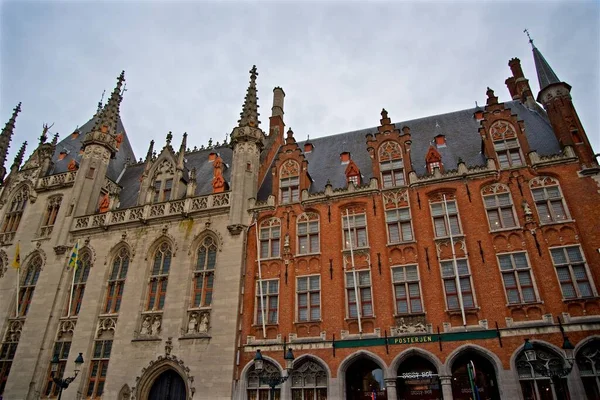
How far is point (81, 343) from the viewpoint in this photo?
21.3m

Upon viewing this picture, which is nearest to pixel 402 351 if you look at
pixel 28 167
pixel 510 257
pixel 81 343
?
pixel 510 257

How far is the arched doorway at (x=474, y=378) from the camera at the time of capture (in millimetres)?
16141

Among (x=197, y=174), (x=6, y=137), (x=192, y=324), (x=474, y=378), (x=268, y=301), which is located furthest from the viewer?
(x=6, y=137)

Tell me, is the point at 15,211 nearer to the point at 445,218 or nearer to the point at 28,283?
the point at 28,283

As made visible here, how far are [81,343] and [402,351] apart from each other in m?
16.4

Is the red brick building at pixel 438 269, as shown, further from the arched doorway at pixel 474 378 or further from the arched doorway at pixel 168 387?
the arched doorway at pixel 168 387

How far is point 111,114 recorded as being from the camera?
2964cm

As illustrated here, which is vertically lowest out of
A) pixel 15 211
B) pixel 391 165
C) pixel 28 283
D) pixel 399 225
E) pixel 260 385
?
pixel 260 385

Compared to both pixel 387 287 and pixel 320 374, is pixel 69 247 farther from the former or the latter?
pixel 387 287

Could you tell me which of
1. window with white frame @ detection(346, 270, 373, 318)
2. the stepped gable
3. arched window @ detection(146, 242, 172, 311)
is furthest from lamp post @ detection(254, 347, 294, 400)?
the stepped gable

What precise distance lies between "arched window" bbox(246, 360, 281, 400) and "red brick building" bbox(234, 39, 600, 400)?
0.06 m

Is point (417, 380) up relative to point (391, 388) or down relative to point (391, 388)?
up

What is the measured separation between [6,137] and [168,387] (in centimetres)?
2688

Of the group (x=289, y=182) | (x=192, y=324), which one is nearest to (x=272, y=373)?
(x=192, y=324)
